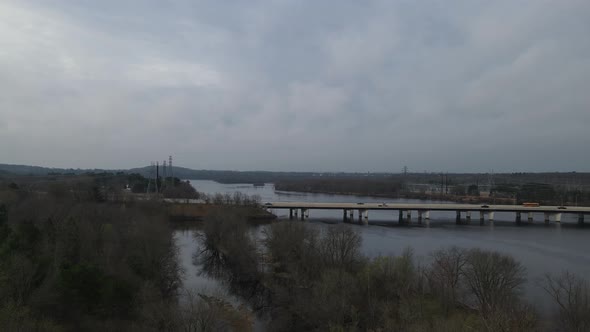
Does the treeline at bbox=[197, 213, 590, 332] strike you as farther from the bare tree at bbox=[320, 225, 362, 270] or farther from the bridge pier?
the bridge pier

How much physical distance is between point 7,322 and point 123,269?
484cm

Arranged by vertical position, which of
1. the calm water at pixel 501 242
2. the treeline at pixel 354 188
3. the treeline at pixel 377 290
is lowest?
the calm water at pixel 501 242

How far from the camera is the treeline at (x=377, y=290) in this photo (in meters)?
8.74

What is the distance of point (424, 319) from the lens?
8.67 meters

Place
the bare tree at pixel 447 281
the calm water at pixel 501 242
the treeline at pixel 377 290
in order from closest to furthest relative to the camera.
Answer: the treeline at pixel 377 290
the bare tree at pixel 447 281
the calm water at pixel 501 242

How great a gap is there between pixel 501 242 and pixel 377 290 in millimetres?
17574

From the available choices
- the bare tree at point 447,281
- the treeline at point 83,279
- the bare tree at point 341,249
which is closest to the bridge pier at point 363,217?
the bare tree at point 341,249

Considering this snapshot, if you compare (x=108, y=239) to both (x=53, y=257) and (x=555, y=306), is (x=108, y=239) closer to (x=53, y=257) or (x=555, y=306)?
(x=53, y=257)

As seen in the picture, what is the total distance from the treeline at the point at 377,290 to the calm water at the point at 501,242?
73.0 inches

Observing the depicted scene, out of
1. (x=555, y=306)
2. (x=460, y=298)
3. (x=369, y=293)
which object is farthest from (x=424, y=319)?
(x=555, y=306)

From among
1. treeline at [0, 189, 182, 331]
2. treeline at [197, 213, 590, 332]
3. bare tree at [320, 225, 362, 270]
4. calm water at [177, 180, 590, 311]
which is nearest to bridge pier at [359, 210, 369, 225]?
calm water at [177, 180, 590, 311]

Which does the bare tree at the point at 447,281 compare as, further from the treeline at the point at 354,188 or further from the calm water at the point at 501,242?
the treeline at the point at 354,188

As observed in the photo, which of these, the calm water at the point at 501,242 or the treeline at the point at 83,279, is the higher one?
the treeline at the point at 83,279

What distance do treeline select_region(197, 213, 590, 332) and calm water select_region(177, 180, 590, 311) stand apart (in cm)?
185
